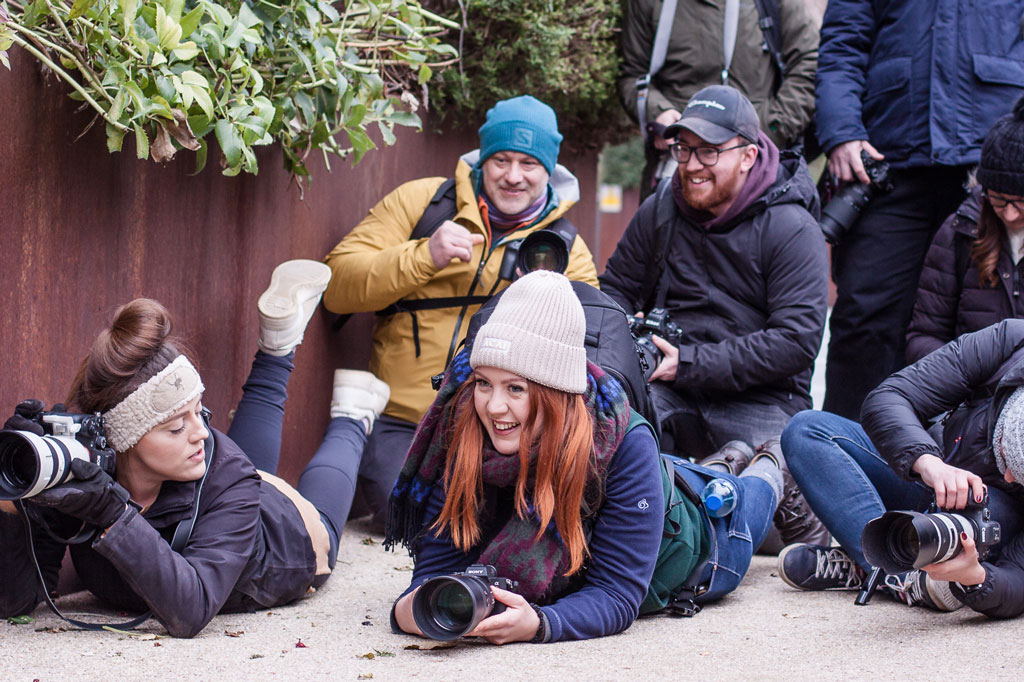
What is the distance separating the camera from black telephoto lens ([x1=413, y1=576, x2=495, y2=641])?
2.83 metres

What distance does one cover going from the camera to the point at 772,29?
5578 mm

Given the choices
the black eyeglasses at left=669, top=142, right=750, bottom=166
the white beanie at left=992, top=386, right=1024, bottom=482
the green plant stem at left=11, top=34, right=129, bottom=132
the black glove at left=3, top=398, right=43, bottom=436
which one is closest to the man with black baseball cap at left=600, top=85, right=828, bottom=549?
the black eyeglasses at left=669, top=142, right=750, bottom=166

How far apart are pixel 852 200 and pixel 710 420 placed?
1094mm

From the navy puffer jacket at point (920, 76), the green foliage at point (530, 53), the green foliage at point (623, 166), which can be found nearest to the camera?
the navy puffer jacket at point (920, 76)

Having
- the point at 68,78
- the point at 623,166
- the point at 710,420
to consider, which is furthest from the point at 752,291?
the point at 623,166

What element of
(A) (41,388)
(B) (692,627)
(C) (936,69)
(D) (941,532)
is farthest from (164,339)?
(C) (936,69)

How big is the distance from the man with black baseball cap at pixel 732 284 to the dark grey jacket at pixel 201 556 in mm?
1561

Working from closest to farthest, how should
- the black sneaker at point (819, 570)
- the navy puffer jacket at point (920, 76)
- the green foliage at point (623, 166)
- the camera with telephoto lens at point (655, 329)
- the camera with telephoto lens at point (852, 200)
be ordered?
the black sneaker at point (819, 570) < the camera with telephoto lens at point (655, 329) < the navy puffer jacket at point (920, 76) < the camera with telephoto lens at point (852, 200) < the green foliage at point (623, 166)

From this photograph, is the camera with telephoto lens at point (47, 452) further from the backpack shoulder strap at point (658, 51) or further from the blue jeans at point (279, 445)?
the backpack shoulder strap at point (658, 51)

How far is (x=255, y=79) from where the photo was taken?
11.6 feet

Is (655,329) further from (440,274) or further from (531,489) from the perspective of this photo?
(531,489)

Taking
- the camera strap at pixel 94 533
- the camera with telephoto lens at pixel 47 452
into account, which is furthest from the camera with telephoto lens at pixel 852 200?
the camera with telephoto lens at pixel 47 452

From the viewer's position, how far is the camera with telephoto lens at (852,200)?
495cm

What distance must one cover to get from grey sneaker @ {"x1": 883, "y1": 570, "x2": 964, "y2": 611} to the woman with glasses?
107cm
